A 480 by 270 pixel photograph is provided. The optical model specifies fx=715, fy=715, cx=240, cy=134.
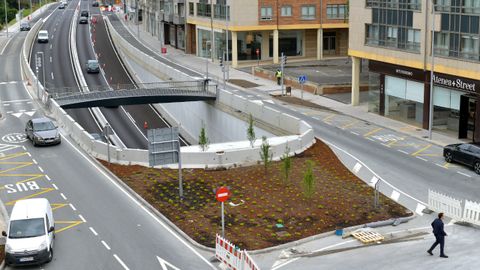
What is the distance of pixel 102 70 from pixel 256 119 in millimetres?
47781

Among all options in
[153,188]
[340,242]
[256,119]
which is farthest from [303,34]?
[340,242]

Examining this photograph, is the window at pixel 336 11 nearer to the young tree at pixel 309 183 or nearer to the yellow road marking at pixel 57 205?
the young tree at pixel 309 183

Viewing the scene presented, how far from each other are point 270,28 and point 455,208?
62.3 metres

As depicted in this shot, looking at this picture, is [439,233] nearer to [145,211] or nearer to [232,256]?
[232,256]

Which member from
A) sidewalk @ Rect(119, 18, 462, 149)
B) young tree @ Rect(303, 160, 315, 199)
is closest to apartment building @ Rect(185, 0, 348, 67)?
sidewalk @ Rect(119, 18, 462, 149)

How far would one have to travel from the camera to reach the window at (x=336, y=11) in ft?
313

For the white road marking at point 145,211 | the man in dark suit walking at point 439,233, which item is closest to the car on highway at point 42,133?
the white road marking at point 145,211

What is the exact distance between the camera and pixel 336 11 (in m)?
95.8

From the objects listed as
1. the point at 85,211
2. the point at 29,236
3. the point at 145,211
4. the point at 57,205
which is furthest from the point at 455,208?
the point at 57,205

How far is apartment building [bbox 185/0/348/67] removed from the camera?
9112cm

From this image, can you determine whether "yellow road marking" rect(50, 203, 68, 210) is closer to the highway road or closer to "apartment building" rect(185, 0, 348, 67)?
the highway road

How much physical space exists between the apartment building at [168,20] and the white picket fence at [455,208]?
255ft

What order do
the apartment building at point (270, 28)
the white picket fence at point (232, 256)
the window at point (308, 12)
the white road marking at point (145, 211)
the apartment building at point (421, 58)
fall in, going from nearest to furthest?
the white picket fence at point (232, 256)
the white road marking at point (145, 211)
the apartment building at point (421, 58)
the apartment building at point (270, 28)
the window at point (308, 12)

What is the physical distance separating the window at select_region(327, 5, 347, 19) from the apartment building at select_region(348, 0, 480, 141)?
106 feet
